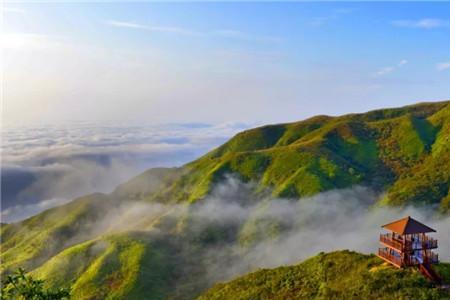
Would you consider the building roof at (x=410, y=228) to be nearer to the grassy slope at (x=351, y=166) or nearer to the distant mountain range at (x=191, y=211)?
the distant mountain range at (x=191, y=211)

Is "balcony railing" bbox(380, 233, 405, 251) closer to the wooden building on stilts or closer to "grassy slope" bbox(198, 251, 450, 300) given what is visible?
the wooden building on stilts

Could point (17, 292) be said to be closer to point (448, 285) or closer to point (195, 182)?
point (448, 285)

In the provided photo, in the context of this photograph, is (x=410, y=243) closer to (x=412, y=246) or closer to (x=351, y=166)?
(x=412, y=246)

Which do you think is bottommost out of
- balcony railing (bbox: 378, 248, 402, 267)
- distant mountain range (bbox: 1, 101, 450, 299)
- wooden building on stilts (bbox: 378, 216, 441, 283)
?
distant mountain range (bbox: 1, 101, 450, 299)

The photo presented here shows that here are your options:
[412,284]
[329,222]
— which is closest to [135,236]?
[329,222]

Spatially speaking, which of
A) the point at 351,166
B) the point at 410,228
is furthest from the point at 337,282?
the point at 351,166

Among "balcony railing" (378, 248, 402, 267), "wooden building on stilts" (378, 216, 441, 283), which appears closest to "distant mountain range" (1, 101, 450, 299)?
"balcony railing" (378, 248, 402, 267)
